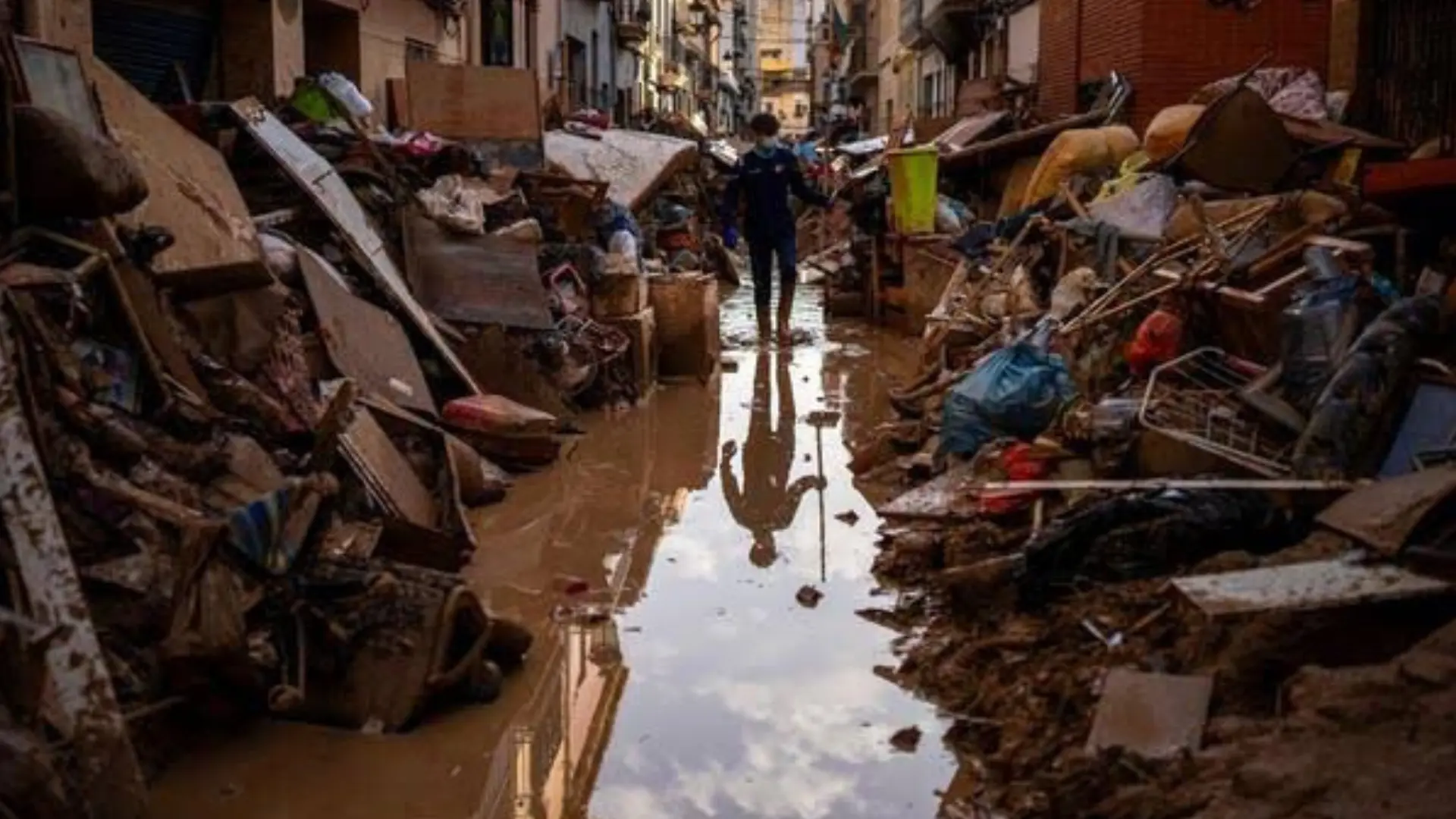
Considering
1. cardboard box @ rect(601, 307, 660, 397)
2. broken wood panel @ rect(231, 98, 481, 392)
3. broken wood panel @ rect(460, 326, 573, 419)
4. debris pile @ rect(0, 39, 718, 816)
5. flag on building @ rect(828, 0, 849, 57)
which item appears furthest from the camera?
flag on building @ rect(828, 0, 849, 57)

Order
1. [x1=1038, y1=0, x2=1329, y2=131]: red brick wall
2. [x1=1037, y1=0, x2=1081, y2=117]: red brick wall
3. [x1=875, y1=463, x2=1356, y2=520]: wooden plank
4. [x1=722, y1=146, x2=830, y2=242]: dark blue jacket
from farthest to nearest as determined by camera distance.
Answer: [x1=1037, y1=0, x2=1081, y2=117]: red brick wall < [x1=1038, y1=0, x2=1329, y2=131]: red brick wall < [x1=722, y1=146, x2=830, y2=242]: dark blue jacket < [x1=875, y1=463, x2=1356, y2=520]: wooden plank

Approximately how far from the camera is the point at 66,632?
365 cm

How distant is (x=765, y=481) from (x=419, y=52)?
9279 mm

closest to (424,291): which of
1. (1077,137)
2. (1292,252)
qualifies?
(1292,252)

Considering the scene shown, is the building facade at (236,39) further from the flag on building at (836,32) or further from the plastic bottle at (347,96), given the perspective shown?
the flag on building at (836,32)

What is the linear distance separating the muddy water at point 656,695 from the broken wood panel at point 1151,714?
1.73 feet

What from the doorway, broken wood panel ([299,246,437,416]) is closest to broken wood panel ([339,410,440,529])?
broken wood panel ([299,246,437,416])

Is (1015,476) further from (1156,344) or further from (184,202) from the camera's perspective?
(184,202)

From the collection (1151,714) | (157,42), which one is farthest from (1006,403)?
(157,42)

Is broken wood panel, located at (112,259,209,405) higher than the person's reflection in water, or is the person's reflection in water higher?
broken wood panel, located at (112,259,209,405)

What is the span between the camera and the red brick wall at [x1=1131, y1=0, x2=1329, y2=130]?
45.9ft

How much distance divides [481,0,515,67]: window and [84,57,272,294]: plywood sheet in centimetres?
1221

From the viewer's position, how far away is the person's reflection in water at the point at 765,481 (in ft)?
23.9

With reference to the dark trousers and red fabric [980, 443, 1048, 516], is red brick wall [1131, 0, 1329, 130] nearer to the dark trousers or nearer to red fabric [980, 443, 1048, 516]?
the dark trousers
